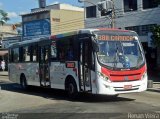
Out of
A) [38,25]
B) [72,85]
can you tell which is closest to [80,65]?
[72,85]

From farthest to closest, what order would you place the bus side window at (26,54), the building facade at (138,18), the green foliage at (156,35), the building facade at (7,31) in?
1. the building facade at (7,31)
2. the building facade at (138,18)
3. the green foliage at (156,35)
4. the bus side window at (26,54)

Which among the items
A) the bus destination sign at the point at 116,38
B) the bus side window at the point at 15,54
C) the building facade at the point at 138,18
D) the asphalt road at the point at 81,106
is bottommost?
the asphalt road at the point at 81,106

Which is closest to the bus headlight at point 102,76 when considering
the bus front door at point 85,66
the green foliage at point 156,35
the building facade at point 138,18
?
the bus front door at point 85,66

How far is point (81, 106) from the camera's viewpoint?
53.9ft

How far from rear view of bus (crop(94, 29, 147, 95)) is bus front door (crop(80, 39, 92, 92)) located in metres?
0.62

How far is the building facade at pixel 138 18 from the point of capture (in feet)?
127

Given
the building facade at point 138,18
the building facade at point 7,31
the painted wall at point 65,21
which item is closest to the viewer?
the building facade at point 138,18

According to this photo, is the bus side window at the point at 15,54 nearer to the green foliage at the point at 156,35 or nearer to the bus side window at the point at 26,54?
the bus side window at the point at 26,54

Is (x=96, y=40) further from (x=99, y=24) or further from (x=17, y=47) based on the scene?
(x=99, y=24)

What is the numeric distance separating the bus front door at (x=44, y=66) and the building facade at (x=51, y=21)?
35.6 meters

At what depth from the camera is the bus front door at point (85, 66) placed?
17781mm

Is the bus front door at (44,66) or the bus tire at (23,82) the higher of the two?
the bus front door at (44,66)

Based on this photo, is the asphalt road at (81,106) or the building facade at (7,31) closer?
the asphalt road at (81,106)

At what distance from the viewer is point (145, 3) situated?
3953 cm
